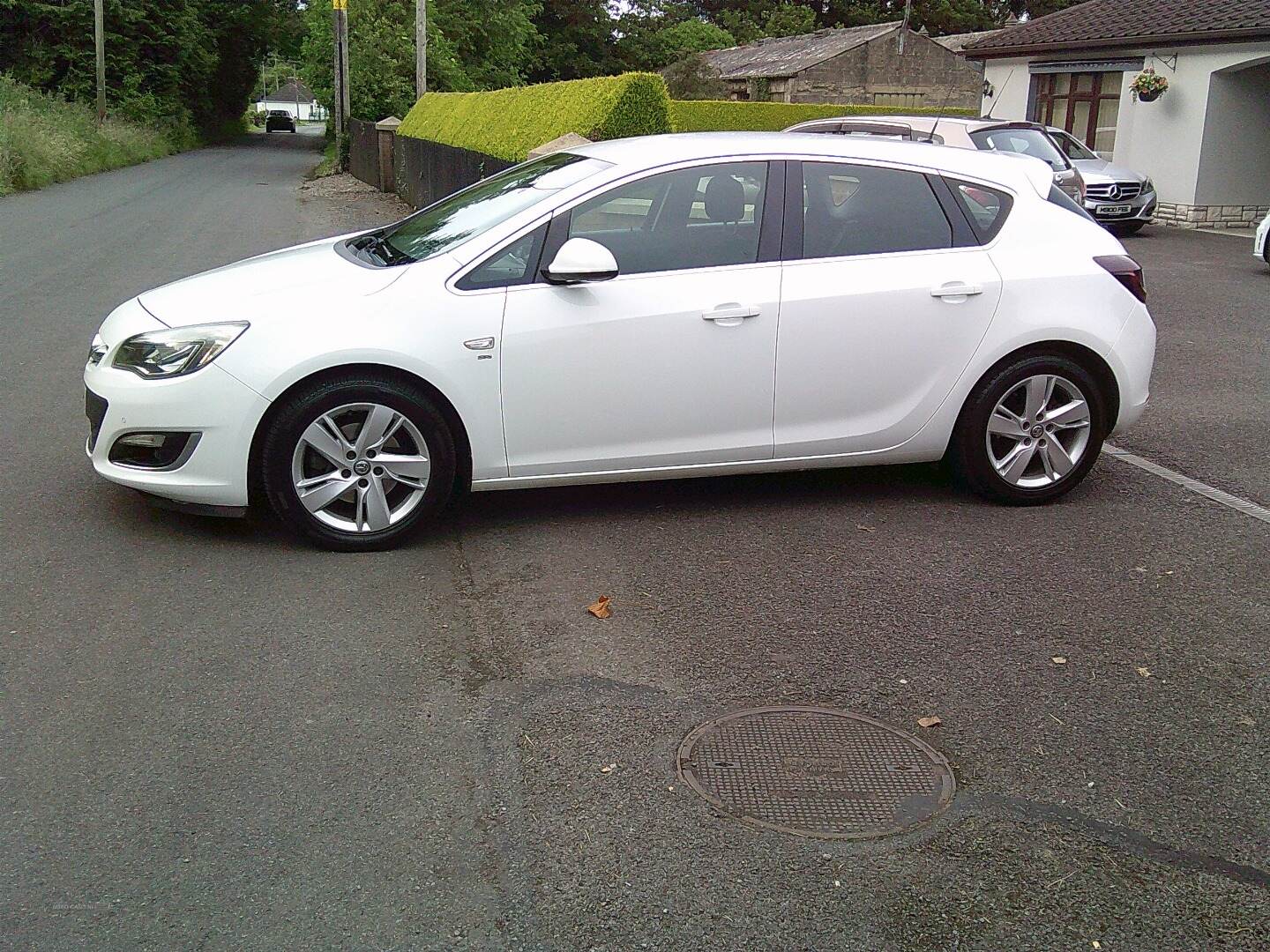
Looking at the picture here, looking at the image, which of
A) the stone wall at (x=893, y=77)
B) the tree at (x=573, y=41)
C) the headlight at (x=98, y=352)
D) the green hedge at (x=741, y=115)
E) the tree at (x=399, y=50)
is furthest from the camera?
the tree at (x=573, y=41)

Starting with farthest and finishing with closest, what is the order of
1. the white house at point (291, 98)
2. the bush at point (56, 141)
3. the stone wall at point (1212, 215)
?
the white house at point (291, 98) → the bush at point (56, 141) → the stone wall at point (1212, 215)

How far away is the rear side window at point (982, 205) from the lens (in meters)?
6.22

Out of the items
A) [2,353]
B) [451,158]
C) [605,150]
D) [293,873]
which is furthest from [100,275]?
[293,873]

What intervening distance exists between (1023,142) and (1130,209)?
231 cm

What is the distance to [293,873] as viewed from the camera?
3.28 metres

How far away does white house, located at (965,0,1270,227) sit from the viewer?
2228 cm

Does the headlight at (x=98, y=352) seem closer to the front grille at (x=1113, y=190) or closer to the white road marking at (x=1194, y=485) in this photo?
the white road marking at (x=1194, y=485)

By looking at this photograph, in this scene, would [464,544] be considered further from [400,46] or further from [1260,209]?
[400,46]

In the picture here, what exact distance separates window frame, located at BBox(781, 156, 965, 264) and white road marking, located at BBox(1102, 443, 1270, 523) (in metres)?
1.81

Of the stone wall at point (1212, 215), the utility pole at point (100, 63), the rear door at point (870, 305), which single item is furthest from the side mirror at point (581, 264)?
the utility pole at point (100, 63)

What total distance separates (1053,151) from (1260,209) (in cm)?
634

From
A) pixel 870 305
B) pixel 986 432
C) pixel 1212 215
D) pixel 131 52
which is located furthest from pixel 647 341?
pixel 131 52

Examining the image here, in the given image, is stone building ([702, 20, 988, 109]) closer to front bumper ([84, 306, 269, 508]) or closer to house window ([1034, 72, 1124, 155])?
house window ([1034, 72, 1124, 155])

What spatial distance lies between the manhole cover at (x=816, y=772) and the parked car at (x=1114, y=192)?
17263 millimetres
